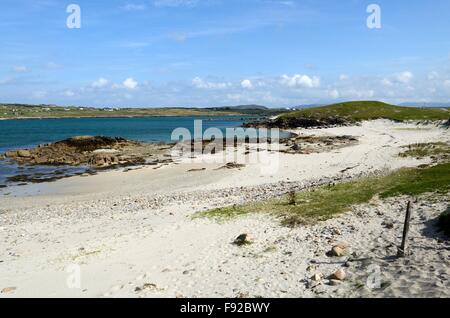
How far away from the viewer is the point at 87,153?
2345 inches

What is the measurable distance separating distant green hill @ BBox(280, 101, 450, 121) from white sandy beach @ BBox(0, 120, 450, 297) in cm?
7592

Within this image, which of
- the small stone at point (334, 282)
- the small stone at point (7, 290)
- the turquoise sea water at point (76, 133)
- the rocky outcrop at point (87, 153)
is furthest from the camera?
the turquoise sea water at point (76, 133)

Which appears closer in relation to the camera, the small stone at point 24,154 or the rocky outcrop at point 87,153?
the rocky outcrop at point 87,153

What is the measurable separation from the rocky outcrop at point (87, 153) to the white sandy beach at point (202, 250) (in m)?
20.2

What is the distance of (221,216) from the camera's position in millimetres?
21938

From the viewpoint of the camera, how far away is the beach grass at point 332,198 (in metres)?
20.7

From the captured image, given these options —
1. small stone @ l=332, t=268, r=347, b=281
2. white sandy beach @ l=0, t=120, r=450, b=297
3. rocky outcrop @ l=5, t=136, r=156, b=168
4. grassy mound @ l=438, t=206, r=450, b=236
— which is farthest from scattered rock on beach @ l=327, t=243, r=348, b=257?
rocky outcrop @ l=5, t=136, r=156, b=168

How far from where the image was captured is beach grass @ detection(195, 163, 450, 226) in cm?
2070

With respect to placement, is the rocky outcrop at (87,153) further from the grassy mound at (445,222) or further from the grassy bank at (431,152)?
the grassy mound at (445,222)

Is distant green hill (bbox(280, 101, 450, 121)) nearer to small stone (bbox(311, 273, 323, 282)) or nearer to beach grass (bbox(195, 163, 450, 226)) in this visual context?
beach grass (bbox(195, 163, 450, 226))

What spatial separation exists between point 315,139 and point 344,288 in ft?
183

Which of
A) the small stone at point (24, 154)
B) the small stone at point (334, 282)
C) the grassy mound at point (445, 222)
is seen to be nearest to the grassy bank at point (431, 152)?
the grassy mound at point (445, 222)
